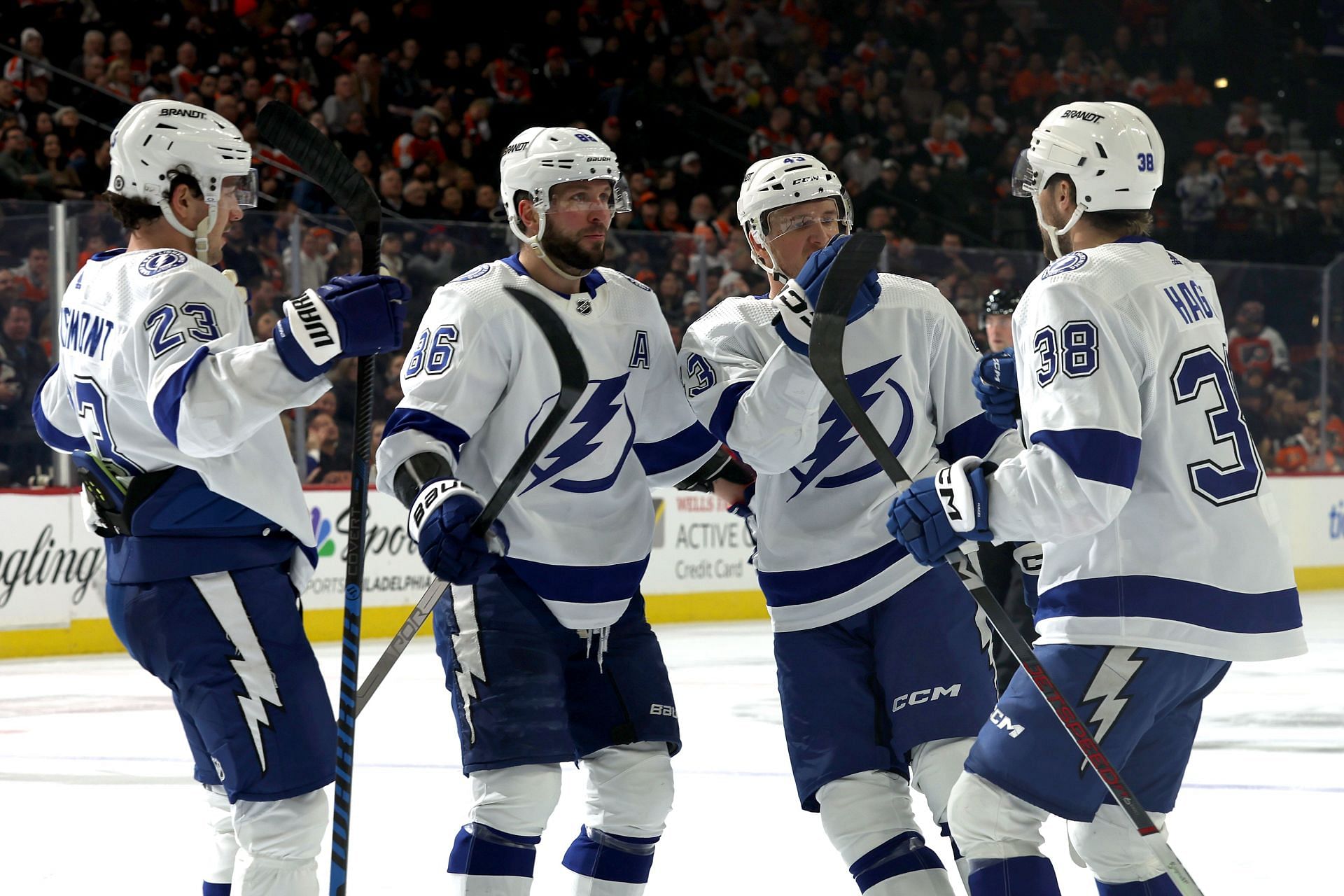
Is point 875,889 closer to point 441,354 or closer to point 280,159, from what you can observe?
point 441,354

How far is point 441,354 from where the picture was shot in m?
2.68

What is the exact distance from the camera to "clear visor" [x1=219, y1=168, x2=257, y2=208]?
262cm

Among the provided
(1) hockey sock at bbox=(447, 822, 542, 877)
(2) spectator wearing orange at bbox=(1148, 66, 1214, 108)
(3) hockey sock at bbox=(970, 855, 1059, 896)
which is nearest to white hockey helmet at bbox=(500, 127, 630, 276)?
(1) hockey sock at bbox=(447, 822, 542, 877)

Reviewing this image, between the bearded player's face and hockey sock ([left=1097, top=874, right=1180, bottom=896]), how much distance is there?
1324 millimetres

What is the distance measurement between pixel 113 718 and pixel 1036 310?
169 inches

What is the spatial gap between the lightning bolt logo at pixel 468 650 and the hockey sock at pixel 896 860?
2.18 feet

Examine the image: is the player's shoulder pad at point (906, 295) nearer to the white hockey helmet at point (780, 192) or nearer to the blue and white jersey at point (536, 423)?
the white hockey helmet at point (780, 192)

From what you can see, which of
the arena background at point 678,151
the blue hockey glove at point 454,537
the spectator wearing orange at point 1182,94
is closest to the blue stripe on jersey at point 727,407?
the blue hockey glove at point 454,537

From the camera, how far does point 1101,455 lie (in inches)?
85.1

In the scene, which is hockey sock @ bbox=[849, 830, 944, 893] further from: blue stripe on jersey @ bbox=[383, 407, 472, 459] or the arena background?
the arena background

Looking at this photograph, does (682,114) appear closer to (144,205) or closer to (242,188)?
(242,188)

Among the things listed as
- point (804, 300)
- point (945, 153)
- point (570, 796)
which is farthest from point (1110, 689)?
point (945, 153)

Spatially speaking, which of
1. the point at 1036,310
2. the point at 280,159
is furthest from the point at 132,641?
the point at 280,159

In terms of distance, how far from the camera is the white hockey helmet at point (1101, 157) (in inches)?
94.4
